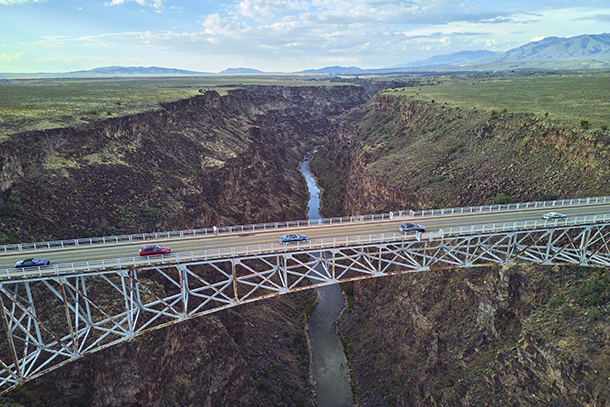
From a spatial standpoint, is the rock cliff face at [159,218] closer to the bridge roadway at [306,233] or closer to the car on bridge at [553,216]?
the bridge roadway at [306,233]

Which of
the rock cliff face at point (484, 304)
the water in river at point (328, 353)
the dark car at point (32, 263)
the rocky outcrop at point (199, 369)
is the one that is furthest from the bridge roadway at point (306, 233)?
the water in river at point (328, 353)

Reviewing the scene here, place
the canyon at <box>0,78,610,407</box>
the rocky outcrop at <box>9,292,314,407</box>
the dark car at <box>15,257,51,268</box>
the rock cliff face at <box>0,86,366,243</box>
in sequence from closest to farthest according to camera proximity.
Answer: the dark car at <box>15,257,51,268</box>, the rocky outcrop at <box>9,292,314,407</box>, the canyon at <box>0,78,610,407</box>, the rock cliff face at <box>0,86,366,243</box>

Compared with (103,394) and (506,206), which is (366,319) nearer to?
(506,206)

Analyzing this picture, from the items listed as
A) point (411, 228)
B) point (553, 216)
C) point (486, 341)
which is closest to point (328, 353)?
point (486, 341)

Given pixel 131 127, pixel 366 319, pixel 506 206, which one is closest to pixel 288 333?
pixel 366 319

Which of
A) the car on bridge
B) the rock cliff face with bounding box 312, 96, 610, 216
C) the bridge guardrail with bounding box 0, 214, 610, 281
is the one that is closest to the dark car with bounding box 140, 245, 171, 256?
the bridge guardrail with bounding box 0, 214, 610, 281

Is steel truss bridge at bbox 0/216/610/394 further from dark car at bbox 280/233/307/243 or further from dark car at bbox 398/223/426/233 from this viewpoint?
dark car at bbox 398/223/426/233
